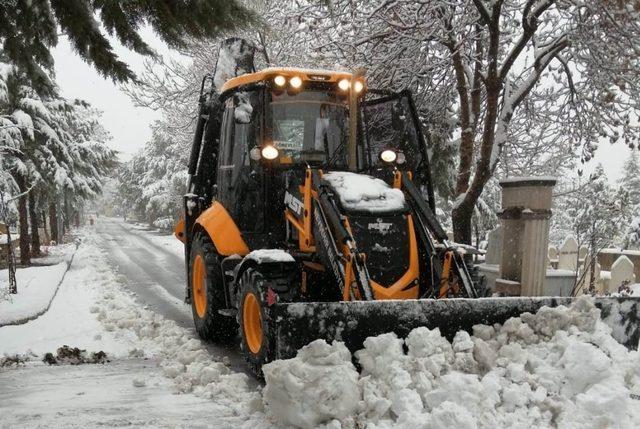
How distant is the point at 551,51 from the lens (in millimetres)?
9125

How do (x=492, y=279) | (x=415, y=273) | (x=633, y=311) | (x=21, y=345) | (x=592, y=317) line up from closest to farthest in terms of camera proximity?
1. (x=592, y=317)
2. (x=633, y=311)
3. (x=415, y=273)
4. (x=21, y=345)
5. (x=492, y=279)

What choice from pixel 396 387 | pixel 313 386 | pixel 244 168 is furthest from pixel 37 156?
pixel 396 387

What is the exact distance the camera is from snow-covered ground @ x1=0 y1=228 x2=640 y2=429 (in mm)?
3279

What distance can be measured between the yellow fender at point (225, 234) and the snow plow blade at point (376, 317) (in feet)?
5.69

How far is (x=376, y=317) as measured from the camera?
159 inches

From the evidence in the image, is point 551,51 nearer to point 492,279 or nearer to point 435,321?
point 492,279

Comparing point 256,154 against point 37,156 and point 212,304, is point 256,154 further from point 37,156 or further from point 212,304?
point 37,156

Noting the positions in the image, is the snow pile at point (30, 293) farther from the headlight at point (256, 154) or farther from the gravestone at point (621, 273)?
the gravestone at point (621, 273)

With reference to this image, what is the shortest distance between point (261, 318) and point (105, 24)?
247 cm

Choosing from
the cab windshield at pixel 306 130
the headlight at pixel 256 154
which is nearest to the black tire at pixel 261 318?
the headlight at pixel 256 154

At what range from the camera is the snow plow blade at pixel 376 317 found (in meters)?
3.94

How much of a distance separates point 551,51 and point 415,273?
600 centimetres

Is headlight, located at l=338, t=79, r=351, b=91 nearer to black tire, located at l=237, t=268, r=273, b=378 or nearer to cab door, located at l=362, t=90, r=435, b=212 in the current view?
cab door, located at l=362, t=90, r=435, b=212

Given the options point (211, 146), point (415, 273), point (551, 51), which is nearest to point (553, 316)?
point (415, 273)
